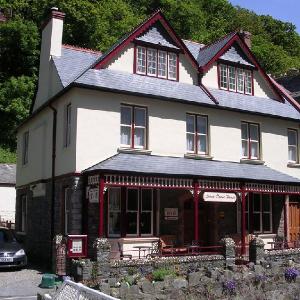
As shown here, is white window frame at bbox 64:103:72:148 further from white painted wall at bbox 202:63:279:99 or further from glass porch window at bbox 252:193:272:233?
glass porch window at bbox 252:193:272:233

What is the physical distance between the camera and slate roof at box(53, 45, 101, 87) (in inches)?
827

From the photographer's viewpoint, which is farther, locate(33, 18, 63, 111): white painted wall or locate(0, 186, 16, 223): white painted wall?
locate(0, 186, 16, 223): white painted wall

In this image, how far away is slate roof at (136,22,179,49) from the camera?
2131cm

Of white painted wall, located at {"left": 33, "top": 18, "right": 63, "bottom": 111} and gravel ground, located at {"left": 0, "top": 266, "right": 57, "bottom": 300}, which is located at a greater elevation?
white painted wall, located at {"left": 33, "top": 18, "right": 63, "bottom": 111}

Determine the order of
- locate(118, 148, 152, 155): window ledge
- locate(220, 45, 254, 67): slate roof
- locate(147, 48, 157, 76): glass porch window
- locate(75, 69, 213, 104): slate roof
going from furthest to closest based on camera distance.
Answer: locate(220, 45, 254, 67): slate roof < locate(147, 48, 157, 76): glass porch window < locate(118, 148, 152, 155): window ledge < locate(75, 69, 213, 104): slate roof

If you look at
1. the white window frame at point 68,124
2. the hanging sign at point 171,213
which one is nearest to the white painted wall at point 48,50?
the white window frame at point 68,124

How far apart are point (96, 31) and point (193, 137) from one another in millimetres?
30620

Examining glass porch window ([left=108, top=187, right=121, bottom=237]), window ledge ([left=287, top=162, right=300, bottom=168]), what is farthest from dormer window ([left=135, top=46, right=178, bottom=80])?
window ledge ([left=287, top=162, right=300, bottom=168])

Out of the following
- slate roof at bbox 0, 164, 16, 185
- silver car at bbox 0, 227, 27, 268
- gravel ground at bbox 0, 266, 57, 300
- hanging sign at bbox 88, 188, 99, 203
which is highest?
slate roof at bbox 0, 164, 16, 185

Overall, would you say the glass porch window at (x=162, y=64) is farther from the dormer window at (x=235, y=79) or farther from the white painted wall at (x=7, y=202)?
the white painted wall at (x=7, y=202)

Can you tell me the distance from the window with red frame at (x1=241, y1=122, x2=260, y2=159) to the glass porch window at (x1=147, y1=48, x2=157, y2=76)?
16.5 feet

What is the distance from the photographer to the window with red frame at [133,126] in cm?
1991

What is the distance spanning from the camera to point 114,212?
63.6 ft

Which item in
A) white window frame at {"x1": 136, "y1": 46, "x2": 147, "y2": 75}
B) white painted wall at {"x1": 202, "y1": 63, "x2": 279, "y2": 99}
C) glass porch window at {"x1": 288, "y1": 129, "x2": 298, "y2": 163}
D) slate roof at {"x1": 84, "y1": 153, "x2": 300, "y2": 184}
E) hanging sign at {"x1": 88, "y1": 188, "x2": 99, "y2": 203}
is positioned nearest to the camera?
hanging sign at {"x1": 88, "y1": 188, "x2": 99, "y2": 203}
